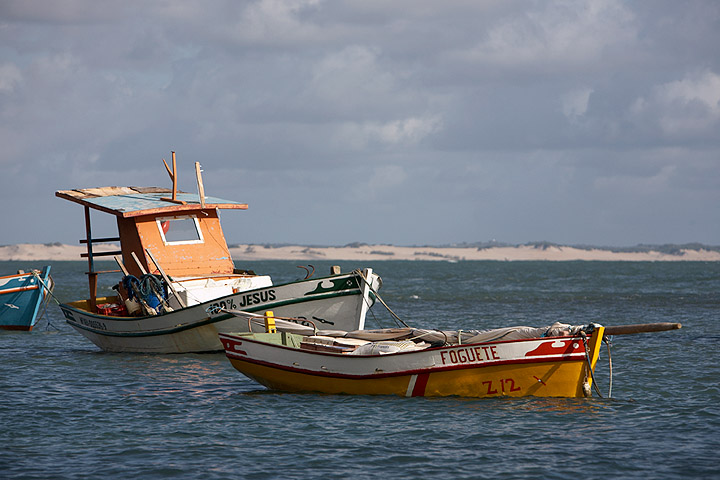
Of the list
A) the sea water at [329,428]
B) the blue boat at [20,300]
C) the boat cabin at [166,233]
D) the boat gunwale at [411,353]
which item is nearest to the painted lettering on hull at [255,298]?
the sea water at [329,428]

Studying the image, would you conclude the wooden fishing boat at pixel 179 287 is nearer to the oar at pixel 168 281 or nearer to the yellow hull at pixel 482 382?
the oar at pixel 168 281

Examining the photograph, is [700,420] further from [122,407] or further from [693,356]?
[122,407]

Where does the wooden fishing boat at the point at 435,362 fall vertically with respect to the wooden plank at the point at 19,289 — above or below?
below

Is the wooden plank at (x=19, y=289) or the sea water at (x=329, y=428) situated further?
the wooden plank at (x=19, y=289)

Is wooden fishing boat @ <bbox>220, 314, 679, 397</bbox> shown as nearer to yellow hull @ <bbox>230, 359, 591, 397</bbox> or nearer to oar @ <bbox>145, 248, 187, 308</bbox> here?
yellow hull @ <bbox>230, 359, 591, 397</bbox>

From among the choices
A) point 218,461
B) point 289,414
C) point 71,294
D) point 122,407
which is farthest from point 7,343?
point 71,294

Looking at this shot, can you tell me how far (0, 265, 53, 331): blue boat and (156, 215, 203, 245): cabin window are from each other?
8.37 meters

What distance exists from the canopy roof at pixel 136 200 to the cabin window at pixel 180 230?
411 millimetres

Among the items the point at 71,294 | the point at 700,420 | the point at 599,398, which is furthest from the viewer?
the point at 71,294

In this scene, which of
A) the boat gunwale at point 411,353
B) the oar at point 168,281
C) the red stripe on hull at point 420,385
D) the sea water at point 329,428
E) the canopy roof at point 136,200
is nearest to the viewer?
the sea water at point 329,428

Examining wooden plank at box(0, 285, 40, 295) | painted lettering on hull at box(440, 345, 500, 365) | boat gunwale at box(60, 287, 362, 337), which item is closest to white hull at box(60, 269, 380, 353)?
boat gunwale at box(60, 287, 362, 337)

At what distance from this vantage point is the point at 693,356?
21.6 meters

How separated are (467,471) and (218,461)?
3.43m

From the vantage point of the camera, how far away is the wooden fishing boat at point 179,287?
20.3 metres
